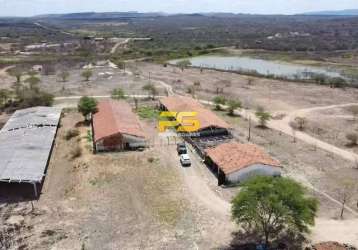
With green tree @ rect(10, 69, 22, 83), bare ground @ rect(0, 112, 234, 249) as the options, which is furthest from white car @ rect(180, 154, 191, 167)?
green tree @ rect(10, 69, 22, 83)

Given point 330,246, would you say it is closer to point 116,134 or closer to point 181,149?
point 181,149

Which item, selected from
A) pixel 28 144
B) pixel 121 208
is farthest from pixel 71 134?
pixel 121 208

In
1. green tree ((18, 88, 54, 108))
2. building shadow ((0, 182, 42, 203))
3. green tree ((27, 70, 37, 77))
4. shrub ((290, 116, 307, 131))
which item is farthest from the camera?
green tree ((27, 70, 37, 77))

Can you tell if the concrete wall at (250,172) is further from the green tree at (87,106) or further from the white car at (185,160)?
the green tree at (87,106)

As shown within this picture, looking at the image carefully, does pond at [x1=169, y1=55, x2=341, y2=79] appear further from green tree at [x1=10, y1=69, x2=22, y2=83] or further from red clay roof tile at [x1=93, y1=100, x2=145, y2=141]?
red clay roof tile at [x1=93, y1=100, x2=145, y2=141]

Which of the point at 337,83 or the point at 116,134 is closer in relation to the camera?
the point at 116,134

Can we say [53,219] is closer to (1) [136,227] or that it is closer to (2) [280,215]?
(1) [136,227]

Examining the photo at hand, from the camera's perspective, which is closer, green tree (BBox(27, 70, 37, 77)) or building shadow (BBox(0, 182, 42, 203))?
building shadow (BBox(0, 182, 42, 203))
